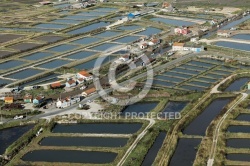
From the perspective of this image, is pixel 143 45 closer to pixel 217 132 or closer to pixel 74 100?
pixel 74 100

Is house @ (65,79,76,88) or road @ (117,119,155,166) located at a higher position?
house @ (65,79,76,88)

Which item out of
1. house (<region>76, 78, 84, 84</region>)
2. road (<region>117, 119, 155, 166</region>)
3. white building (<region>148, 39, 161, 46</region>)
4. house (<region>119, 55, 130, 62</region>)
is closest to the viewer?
road (<region>117, 119, 155, 166</region>)

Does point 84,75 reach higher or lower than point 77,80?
higher

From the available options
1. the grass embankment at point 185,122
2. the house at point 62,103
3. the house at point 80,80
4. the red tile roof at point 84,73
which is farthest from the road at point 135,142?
the red tile roof at point 84,73

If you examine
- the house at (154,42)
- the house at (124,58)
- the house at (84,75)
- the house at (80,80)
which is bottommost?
the house at (80,80)

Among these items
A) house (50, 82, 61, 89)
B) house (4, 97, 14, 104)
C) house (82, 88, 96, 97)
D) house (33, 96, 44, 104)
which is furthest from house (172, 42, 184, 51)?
house (4, 97, 14, 104)

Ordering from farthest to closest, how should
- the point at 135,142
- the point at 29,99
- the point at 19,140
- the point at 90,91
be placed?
the point at 90,91, the point at 29,99, the point at 19,140, the point at 135,142

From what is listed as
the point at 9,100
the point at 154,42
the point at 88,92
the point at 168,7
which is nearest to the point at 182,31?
the point at 154,42

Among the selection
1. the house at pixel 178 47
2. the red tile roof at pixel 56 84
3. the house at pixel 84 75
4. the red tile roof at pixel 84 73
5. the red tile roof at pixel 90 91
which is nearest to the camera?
the red tile roof at pixel 90 91

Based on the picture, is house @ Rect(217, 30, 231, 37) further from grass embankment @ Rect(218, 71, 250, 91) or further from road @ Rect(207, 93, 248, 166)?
road @ Rect(207, 93, 248, 166)

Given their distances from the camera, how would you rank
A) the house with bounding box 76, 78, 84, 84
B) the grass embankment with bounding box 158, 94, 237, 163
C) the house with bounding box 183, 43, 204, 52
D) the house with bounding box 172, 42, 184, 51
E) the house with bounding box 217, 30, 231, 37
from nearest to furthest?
the grass embankment with bounding box 158, 94, 237, 163
the house with bounding box 76, 78, 84, 84
the house with bounding box 183, 43, 204, 52
the house with bounding box 172, 42, 184, 51
the house with bounding box 217, 30, 231, 37

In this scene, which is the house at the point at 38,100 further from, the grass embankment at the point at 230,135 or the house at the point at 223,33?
the house at the point at 223,33
